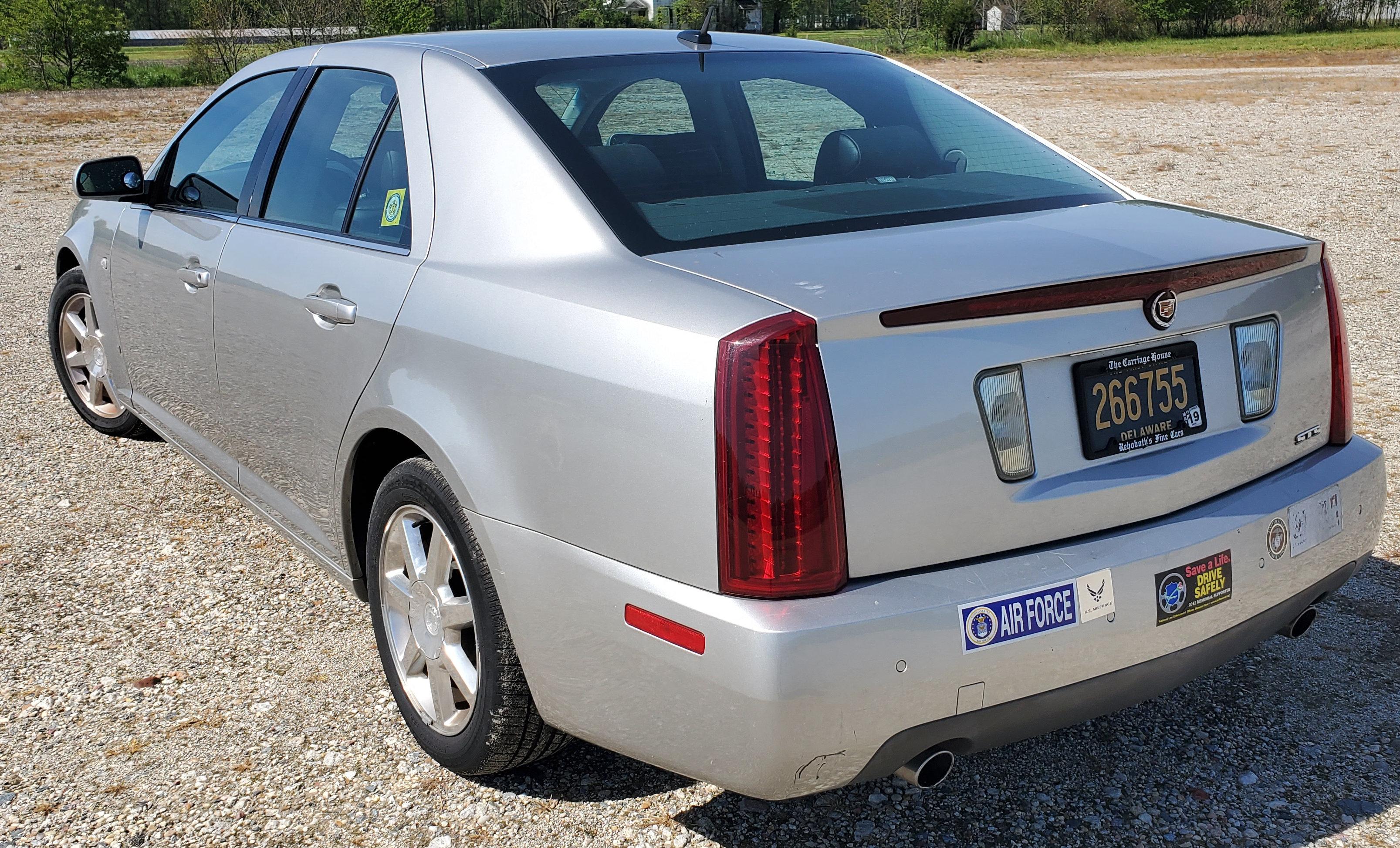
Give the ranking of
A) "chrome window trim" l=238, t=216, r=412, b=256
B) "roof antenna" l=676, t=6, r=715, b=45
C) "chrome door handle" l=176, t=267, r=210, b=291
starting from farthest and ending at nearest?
"chrome door handle" l=176, t=267, r=210, b=291 → "roof antenna" l=676, t=6, r=715, b=45 → "chrome window trim" l=238, t=216, r=412, b=256

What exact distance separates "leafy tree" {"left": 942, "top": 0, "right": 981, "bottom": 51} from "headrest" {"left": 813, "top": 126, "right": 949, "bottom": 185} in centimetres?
5565

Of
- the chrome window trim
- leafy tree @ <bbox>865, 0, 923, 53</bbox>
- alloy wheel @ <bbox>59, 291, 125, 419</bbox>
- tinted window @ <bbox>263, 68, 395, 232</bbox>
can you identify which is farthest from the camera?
leafy tree @ <bbox>865, 0, 923, 53</bbox>

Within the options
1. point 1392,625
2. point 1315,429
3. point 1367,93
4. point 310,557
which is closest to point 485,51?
point 310,557

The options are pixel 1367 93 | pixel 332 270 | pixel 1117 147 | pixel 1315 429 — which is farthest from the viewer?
pixel 1367 93

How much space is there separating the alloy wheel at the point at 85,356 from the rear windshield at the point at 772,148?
3.07m

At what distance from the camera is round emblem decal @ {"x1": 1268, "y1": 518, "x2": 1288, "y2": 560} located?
2299 millimetres

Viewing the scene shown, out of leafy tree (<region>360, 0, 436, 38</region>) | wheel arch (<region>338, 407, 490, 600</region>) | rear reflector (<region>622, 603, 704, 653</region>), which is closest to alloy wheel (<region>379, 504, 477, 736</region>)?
wheel arch (<region>338, 407, 490, 600</region>)

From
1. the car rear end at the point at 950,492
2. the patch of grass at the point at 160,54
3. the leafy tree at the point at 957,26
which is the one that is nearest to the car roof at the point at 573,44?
the car rear end at the point at 950,492

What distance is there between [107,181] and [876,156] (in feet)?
9.01

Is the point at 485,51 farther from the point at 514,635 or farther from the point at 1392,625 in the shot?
the point at 1392,625

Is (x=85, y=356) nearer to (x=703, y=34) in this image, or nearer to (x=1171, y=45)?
(x=703, y=34)

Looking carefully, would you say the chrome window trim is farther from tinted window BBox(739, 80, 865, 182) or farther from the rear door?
tinted window BBox(739, 80, 865, 182)

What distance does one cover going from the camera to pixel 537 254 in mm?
2355

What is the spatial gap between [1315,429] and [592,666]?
1643 mm
